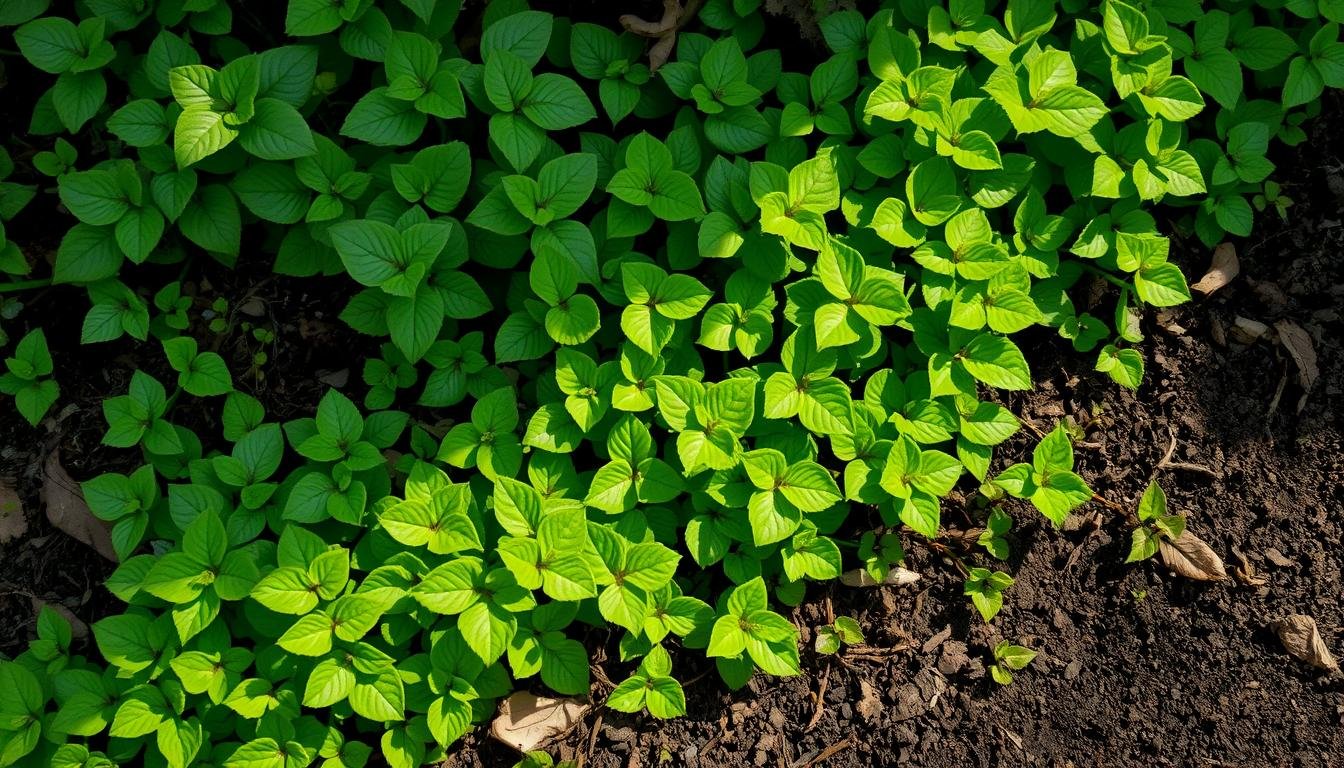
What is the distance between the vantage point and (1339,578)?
9.54 ft

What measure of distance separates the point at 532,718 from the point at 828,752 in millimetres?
893

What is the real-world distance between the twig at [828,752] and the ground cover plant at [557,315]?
0.97 feet

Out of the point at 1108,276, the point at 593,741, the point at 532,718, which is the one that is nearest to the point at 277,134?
the point at 532,718

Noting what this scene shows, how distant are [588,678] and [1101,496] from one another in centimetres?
172

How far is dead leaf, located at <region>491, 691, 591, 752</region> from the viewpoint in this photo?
274cm

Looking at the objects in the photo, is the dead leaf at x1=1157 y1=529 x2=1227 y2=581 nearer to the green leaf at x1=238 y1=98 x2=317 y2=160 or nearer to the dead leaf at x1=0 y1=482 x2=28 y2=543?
the green leaf at x1=238 y1=98 x2=317 y2=160

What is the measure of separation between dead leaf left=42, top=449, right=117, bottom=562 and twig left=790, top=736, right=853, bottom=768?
2188 millimetres

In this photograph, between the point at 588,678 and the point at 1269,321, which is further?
the point at 1269,321

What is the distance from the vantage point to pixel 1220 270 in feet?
10.2

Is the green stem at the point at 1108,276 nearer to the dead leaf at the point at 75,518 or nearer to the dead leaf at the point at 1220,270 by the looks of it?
the dead leaf at the point at 1220,270

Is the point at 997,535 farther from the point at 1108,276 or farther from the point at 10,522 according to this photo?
the point at 10,522

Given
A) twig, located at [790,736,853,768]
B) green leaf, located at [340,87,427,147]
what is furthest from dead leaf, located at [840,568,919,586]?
green leaf, located at [340,87,427,147]

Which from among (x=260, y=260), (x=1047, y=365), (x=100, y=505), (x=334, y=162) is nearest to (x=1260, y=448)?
(x=1047, y=365)

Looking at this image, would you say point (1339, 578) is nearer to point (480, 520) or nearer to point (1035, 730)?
point (1035, 730)
